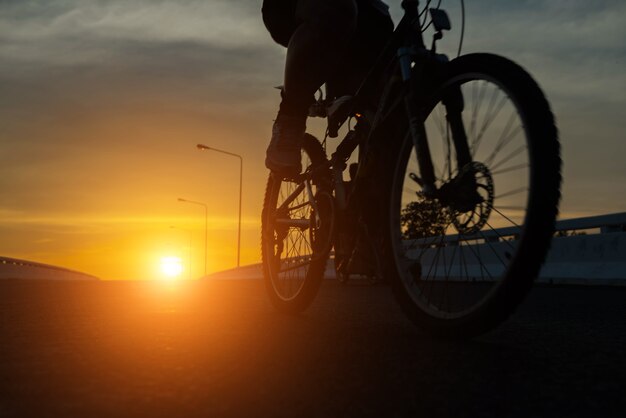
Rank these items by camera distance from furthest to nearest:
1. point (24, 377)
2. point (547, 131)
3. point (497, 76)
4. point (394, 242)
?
1. point (394, 242)
2. point (497, 76)
3. point (547, 131)
4. point (24, 377)

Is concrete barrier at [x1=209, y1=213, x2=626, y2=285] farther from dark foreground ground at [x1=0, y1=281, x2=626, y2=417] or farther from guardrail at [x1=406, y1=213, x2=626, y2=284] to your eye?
dark foreground ground at [x1=0, y1=281, x2=626, y2=417]

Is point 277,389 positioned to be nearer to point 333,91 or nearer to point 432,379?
point 432,379

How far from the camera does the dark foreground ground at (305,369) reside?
2016 millimetres

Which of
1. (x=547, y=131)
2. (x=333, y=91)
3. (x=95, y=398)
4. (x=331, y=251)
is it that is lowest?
(x=95, y=398)

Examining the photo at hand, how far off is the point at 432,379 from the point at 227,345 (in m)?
1.20

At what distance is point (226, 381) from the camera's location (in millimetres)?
2387

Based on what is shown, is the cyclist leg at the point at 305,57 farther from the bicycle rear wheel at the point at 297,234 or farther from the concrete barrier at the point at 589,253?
the concrete barrier at the point at 589,253

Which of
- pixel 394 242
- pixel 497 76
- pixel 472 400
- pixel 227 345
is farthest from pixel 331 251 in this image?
pixel 472 400

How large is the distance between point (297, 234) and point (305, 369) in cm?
270

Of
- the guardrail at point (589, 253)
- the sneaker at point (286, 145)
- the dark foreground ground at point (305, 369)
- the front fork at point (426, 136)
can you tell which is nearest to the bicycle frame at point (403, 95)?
the front fork at point (426, 136)

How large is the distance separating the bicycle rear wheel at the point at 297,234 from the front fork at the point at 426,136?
106 cm

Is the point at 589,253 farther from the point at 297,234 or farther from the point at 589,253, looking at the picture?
the point at 297,234

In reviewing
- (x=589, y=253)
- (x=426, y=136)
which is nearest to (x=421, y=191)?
(x=426, y=136)

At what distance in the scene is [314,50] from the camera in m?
4.08
